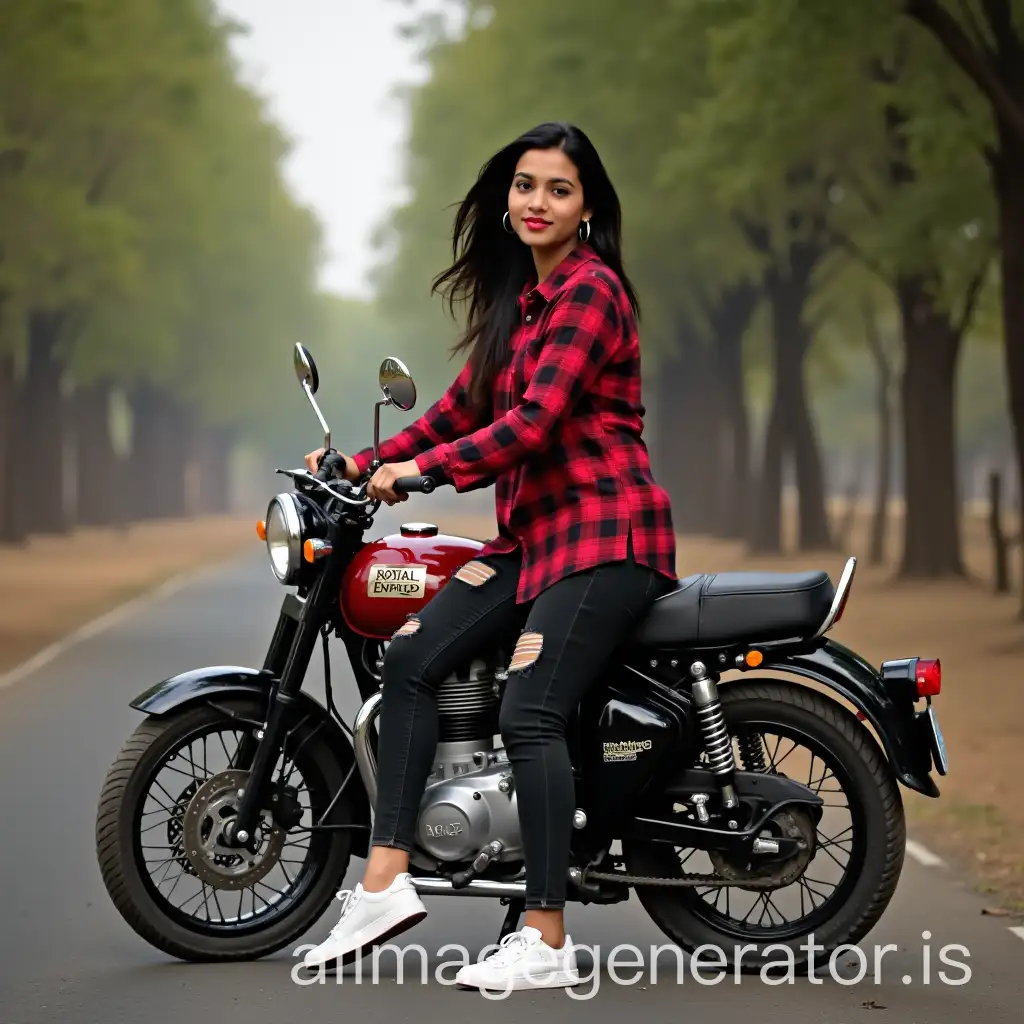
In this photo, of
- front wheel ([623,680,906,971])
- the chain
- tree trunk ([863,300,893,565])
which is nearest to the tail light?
front wheel ([623,680,906,971])

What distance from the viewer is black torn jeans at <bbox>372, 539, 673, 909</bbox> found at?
17.9 ft

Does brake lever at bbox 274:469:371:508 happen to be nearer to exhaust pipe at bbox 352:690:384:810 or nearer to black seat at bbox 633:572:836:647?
exhaust pipe at bbox 352:690:384:810

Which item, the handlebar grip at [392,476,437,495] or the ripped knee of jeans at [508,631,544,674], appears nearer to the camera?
the handlebar grip at [392,476,437,495]

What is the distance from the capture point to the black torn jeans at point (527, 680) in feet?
17.9

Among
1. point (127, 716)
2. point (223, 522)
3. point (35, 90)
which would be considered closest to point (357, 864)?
point (127, 716)

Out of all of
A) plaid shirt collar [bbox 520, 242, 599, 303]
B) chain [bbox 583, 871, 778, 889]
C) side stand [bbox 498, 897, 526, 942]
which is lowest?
side stand [bbox 498, 897, 526, 942]

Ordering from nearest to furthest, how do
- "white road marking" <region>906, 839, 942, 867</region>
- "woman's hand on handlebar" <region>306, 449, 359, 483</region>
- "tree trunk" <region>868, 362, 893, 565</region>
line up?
"woman's hand on handlebar" <region>306, 449, 359, 483</region> → "white road marking" <region>906, 839, 942, 867</region> → "tree trunk" <region>868, 362, 893, 565</region>

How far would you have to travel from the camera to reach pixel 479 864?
5.52 metres

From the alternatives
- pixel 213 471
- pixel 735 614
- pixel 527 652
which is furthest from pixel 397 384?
pixel 213 471

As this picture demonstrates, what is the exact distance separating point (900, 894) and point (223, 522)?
63922 mm

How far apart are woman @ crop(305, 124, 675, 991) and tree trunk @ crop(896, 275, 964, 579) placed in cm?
2037

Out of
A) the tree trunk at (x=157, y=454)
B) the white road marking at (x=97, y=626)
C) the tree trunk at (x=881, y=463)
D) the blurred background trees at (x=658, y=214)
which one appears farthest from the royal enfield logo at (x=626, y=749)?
the tree trunk at (x=157, y=454)

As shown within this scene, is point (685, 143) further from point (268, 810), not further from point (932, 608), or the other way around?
point (268, 810)

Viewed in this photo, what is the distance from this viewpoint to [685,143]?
27.5m
